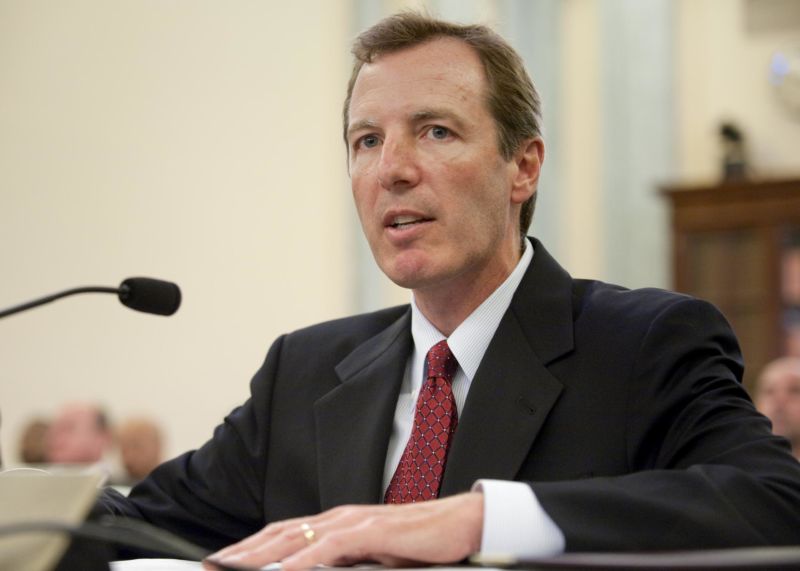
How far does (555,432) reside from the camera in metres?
1.80

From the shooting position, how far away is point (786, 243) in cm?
686

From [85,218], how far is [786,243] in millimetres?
4224

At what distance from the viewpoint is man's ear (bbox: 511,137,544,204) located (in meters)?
2.15

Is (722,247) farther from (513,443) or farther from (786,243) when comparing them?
(513,443)

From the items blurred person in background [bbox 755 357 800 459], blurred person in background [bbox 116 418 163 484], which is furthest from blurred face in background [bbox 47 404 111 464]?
blurred person in background [bbox 755 357 800 459]

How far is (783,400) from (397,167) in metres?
3.46

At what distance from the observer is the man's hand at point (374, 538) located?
1246mm

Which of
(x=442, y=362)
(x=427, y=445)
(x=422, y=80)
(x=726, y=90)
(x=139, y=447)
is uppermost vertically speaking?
(x=726, y=90)

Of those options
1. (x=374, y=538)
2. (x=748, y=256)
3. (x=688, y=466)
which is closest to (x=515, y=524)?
(x=374, y=538)

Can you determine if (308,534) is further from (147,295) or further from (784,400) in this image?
(784,400)

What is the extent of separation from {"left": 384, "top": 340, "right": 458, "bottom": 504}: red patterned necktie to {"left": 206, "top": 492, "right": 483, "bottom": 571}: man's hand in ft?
1.61

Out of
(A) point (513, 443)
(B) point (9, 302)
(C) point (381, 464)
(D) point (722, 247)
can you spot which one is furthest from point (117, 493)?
(B) point (9, 302)

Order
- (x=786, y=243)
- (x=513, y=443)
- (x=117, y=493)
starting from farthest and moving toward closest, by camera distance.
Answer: (x=786, y=243) → (x=117, y=493) → (x=513, y=443)

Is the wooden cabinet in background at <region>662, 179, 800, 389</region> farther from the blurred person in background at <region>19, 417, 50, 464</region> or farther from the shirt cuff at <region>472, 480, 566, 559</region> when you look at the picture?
the shirt cuff at <region>472, 480, 566, 559</region>
